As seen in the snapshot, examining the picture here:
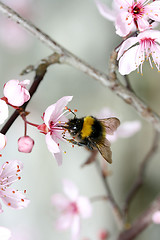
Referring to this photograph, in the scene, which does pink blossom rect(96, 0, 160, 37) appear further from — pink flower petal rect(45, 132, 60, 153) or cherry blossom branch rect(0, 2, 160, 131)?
pink flower petal rect(45, 132, 60, 153)

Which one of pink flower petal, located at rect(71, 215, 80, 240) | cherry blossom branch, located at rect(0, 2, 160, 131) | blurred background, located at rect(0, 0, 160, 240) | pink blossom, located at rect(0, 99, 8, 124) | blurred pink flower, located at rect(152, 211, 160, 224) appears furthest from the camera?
blurred background, located at rect(0, 0, 160, 240)

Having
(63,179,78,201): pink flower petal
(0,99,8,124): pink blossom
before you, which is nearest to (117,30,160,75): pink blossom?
(0,99,8,124): pink blossom

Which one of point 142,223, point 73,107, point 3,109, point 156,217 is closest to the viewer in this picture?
point 3,109

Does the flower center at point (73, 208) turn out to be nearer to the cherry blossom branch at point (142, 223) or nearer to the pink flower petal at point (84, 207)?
the pink flower petal at point (84, 207)

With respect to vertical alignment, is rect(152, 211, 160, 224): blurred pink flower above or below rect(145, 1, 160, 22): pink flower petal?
below

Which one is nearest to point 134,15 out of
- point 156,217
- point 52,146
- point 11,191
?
point 52,146

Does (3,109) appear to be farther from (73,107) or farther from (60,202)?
(73,107)
